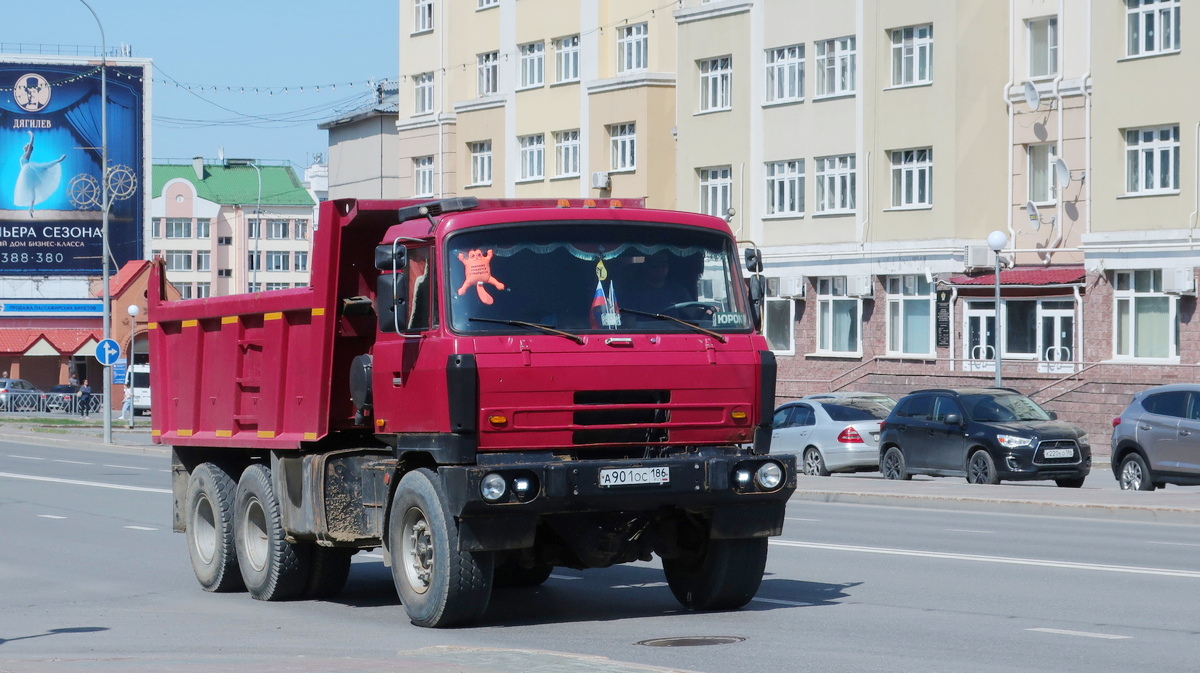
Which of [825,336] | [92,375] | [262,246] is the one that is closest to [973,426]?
[825,336]

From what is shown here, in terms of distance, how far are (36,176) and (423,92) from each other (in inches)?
934

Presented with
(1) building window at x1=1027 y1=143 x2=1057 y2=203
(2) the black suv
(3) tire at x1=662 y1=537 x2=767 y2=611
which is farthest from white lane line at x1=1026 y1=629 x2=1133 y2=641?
(1) building window at x1=1027 y1=143 x2=1057 y2=203

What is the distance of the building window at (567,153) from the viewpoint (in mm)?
56812

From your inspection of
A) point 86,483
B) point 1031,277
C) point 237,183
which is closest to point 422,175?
point 1031,277

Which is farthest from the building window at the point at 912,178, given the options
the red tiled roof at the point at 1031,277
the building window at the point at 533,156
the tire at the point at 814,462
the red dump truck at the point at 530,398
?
the red dump truck at the point at 530,398

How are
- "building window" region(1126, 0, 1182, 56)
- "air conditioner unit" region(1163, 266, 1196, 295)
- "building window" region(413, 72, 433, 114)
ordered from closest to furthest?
1. "air conditioner unit" region(1163, 266, 1196, 295)
2. "building window" region(1126, 0, 1182, 56)
3. "building window" region(413, 72, 433, 114)

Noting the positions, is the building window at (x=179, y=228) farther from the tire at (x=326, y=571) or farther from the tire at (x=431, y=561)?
the tire at (x=431, y=561)

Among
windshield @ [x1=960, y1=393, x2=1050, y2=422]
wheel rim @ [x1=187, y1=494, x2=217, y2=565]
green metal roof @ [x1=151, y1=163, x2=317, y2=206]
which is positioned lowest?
wheel rim @ [x1=187, y1=494, x2=217, y2=565]

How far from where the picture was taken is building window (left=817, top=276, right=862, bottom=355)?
158 ft

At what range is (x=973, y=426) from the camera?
2698 centimetres

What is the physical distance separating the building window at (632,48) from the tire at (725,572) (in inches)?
1734

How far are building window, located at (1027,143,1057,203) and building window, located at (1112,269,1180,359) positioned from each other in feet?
12.5

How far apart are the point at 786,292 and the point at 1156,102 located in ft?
42.2

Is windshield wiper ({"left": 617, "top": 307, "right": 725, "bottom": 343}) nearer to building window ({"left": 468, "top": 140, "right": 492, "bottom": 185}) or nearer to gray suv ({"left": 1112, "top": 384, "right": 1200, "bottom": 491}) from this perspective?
gray suv ({"left": 1112, "top": 384, "right": 1200, "bottom": 491})
